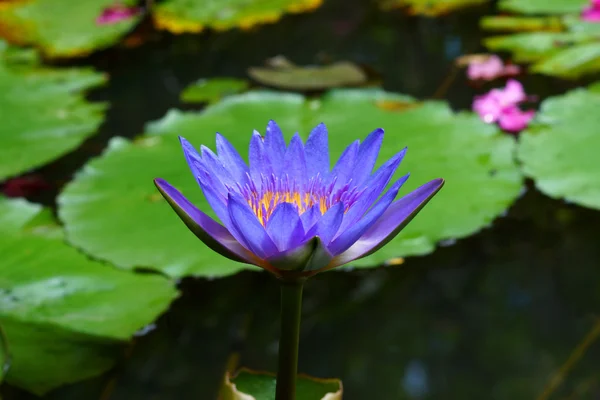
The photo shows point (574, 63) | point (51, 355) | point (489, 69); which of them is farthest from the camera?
point (489, 69)

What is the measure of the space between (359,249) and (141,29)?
275cm

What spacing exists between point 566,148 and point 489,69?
26.3 inches

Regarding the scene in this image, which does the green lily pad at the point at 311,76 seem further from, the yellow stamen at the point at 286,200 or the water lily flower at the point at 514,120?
the yellow stamen at the point at 286,200

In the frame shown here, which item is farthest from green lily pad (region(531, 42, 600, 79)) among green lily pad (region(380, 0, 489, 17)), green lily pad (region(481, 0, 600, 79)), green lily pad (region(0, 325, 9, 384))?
green lily pad (region(0, 325, 9, 384))

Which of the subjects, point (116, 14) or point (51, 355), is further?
point (116, 14)

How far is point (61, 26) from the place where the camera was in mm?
2934

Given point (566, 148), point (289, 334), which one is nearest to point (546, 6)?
point (566, 148)

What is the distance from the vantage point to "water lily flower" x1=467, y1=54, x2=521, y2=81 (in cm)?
202

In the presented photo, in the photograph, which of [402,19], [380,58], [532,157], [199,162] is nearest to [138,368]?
[199,162]

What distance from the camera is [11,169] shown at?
5.16 feet

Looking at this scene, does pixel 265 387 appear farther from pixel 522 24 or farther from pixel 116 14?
pixel 116 14

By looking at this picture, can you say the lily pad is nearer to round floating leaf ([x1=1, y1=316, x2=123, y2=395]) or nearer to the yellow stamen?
round floating leaf ([x1=1, y1=316, x2=123, y2=395])

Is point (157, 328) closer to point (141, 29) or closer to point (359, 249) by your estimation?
point (359, 249)

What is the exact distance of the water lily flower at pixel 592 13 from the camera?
2.23 meters
